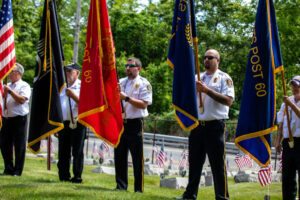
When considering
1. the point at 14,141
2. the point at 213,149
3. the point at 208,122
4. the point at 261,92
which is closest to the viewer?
the point at 261,92

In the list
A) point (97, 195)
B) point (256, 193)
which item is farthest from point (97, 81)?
point (256, 193)

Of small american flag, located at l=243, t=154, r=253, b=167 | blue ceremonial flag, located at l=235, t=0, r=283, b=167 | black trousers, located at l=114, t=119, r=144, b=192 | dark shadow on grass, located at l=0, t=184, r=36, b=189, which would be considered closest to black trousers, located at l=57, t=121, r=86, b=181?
black trousers, located at l=114, t=119, r=144, b=192

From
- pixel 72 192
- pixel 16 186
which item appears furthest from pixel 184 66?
pixel 16 186

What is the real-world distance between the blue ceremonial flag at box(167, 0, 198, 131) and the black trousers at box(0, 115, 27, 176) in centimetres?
390

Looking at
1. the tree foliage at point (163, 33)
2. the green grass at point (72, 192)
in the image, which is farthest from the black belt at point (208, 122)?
the tree foliage at point (163, 33)

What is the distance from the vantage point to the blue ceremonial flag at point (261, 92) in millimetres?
6805

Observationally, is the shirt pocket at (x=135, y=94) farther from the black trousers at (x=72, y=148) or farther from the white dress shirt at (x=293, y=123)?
the white dress shirt at (x=293, y=123)

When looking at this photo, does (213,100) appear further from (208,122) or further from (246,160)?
(246,160)

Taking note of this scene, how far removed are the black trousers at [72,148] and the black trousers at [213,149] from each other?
99.1 inches

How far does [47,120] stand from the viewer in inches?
317

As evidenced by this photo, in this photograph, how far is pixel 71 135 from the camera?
29.2 ft

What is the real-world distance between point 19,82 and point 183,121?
4.24 meters

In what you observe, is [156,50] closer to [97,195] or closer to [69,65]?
[69,65]

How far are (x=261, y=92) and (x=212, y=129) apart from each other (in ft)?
2.99
